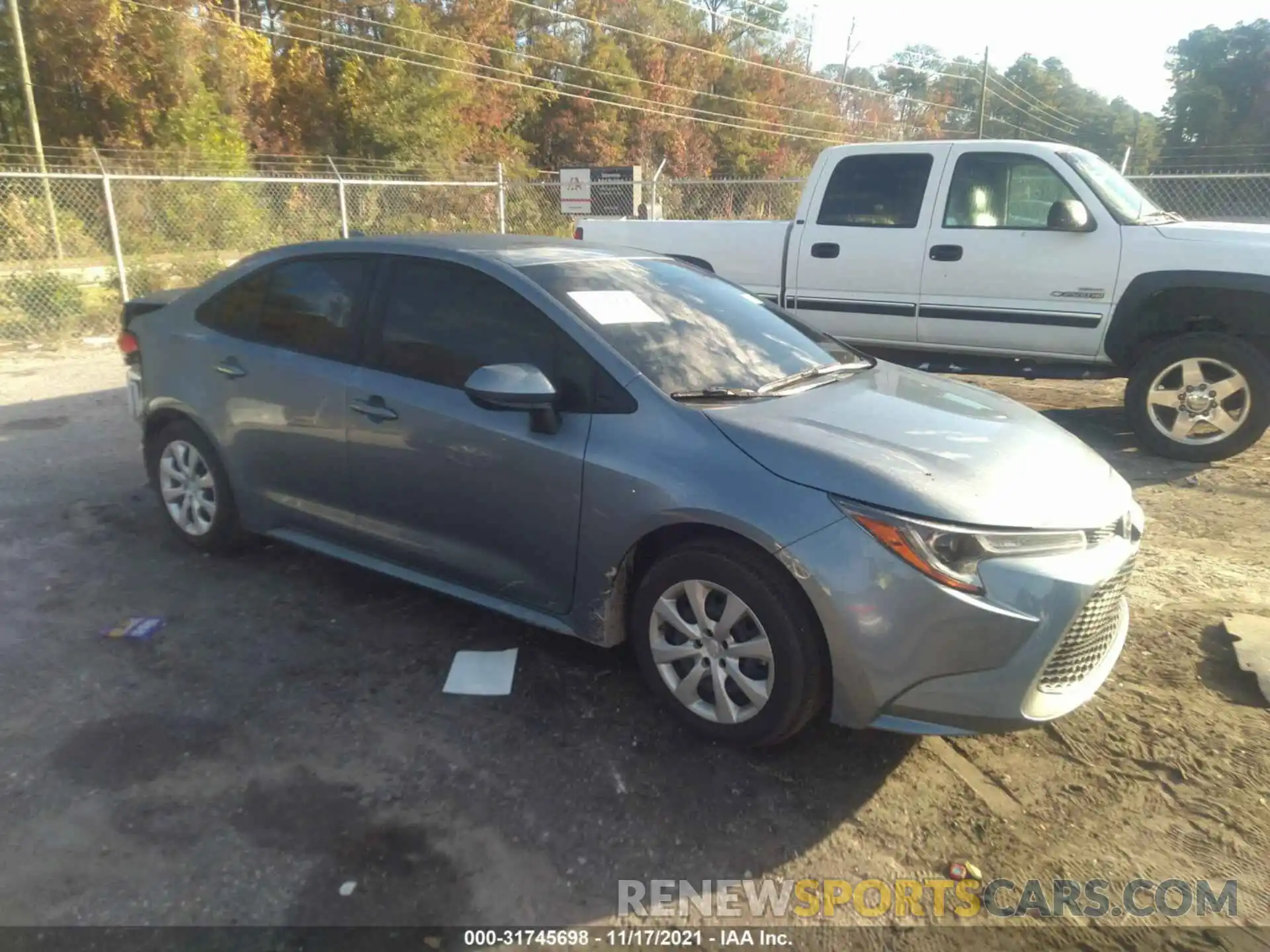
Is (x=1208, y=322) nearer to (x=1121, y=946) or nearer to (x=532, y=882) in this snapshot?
(x=1121, y=946)

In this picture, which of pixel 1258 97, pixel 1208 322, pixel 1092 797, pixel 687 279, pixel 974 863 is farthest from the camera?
pixel 1258 97

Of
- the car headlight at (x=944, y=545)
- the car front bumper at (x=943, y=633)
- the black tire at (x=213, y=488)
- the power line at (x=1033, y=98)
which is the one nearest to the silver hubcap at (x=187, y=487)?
the black tire at (x=213, y=488)

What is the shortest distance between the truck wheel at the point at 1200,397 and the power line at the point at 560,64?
2958cm

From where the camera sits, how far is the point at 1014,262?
6.73 meters

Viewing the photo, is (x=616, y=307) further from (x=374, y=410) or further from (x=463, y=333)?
(x=374, y=410)

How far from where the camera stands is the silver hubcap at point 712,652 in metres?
2.93

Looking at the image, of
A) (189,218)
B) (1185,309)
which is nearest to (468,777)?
(1185,309)

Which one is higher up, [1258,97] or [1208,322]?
[1258,97]

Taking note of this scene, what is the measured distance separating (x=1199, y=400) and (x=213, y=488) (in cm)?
617

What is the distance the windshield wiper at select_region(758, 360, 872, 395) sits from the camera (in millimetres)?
3516

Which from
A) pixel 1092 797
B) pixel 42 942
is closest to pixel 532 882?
pixel 42 942

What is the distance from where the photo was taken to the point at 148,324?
15.8 ft

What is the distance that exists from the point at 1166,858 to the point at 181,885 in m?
2.76

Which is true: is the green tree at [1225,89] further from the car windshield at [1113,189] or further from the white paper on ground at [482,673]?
the white paper on ground at [482,673]
